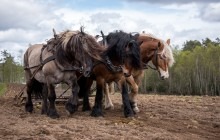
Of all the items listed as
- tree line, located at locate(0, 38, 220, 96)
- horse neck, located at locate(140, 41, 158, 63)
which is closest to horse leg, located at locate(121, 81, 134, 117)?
horse neck, located at locate(140, 41, 158, 63)

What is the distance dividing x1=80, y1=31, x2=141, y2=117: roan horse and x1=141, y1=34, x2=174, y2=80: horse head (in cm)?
90

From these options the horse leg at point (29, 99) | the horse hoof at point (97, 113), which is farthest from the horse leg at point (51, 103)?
the horse leg at point (29, 99)

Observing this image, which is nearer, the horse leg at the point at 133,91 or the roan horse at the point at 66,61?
the roan horse at the point at 66,61

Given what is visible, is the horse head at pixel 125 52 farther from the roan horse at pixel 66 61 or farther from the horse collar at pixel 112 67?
the roan horse at pixel 66 61

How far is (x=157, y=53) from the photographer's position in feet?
33.1

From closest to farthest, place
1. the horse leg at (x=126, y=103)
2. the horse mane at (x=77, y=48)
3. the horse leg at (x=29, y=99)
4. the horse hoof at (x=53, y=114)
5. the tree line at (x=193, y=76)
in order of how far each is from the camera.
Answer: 1. the horse mane at (x=77, y=48)
2. the horse hoof at (x=53, y=114)
3. the horse leg at (x=126, y=103)
4. the horse leg at (x=29, y=99)
5. the tree line at (x=193, y=76)

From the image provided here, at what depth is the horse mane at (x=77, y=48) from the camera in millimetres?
8703

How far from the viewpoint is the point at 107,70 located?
9273mm

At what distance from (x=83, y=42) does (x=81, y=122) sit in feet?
5.60

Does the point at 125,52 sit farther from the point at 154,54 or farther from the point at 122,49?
the point at 154,54

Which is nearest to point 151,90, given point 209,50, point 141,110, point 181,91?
point 181,91

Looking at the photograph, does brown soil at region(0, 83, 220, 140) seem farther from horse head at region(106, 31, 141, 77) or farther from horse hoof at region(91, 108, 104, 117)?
horse head at region(106, 31, 141, 77)

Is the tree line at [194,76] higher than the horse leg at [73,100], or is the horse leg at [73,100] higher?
the tree line at [194,76]

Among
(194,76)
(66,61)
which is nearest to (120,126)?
(66,61)
